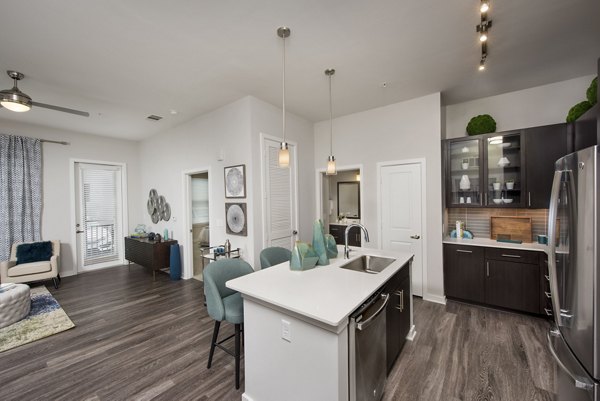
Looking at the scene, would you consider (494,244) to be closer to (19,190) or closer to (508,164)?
(508,164)

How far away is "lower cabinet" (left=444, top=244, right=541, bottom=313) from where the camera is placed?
2941 millimetres

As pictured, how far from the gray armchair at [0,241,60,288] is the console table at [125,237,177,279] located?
1.21m

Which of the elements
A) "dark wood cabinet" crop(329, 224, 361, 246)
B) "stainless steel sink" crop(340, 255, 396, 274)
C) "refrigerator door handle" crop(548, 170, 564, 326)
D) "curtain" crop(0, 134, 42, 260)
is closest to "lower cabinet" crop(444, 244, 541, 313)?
"stainless steel sink" crop(340, 255, 396, 274)

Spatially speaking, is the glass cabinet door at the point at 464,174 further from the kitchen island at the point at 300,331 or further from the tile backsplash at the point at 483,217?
the kitchen island at the point at 300,331

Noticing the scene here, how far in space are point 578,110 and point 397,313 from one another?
124 inches

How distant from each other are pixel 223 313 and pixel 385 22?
275 centimetres

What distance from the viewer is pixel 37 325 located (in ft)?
9.68

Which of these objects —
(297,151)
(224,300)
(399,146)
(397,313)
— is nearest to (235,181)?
(297,151)

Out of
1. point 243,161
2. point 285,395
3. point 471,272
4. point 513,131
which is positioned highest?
point 513,131

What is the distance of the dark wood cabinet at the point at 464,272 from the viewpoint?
324 centimetres

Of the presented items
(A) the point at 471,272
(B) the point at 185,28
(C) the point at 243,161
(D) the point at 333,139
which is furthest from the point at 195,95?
(A) the point at 471,272

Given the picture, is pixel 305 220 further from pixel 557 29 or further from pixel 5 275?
pixel 5 275

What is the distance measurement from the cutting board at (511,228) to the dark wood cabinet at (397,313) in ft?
6.56

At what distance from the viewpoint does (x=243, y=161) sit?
11.6 feet
